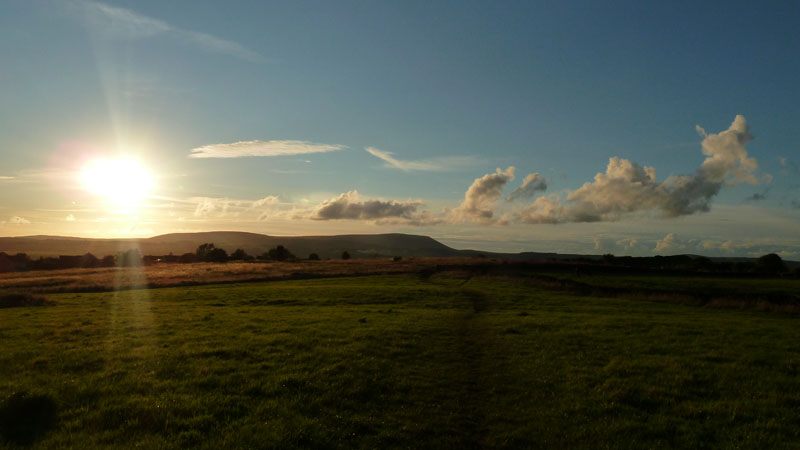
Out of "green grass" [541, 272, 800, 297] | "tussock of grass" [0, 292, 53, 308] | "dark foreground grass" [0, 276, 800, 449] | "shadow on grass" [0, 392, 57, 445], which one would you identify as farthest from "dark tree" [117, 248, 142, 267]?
"shadow on grass" [0, 392, 57, 445]

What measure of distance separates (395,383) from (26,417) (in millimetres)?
10476

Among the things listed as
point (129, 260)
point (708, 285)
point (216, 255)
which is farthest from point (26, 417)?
point (216, 255)

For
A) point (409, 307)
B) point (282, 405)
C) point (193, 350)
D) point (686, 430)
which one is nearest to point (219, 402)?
point (282, 405)

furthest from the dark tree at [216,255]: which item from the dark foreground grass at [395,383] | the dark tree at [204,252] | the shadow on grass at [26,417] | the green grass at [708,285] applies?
the shadow on grass at [26,417]

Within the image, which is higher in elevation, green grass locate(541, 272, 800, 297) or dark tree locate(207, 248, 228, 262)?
dark tree locate(207, 248, 228, 262)

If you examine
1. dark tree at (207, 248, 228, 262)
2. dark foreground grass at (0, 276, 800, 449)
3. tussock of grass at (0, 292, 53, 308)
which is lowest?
tussock of grass at (0, 292, 53, 308)

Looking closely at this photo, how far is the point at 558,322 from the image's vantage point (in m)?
30.2

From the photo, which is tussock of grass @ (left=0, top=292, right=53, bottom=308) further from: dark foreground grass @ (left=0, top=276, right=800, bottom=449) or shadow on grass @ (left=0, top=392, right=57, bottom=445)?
shadow on grass @ (left=0, top=392, right=57, bottom=445)

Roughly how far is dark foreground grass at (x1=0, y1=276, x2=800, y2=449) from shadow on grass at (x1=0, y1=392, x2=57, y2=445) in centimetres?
5

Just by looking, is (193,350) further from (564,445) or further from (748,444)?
(748,444)

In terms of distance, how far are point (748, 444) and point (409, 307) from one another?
99.0ft

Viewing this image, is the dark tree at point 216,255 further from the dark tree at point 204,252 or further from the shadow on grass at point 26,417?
the shadow on grass at point 26,417

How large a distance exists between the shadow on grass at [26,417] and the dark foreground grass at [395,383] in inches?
2.0

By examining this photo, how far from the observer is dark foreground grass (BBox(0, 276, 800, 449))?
1157cm
